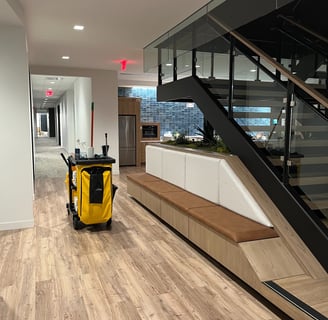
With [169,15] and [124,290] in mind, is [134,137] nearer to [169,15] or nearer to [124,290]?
[169,15]

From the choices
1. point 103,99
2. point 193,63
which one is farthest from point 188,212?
point 103,99

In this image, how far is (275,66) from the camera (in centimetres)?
314

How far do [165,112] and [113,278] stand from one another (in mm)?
9761

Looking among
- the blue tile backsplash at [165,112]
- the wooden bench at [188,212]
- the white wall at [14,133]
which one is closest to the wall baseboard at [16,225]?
the white wall at [14,133]

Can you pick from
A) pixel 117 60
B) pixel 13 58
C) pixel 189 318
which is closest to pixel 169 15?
pixel 13 58

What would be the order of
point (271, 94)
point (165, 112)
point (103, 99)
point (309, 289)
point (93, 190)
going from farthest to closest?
point (165, 112) < point (103, 99) < point (93, 190) < point (271, 94) < point (309, 289)

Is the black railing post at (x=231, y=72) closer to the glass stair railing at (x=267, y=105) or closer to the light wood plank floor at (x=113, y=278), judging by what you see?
the glass stair railing at (x=267, y=105)

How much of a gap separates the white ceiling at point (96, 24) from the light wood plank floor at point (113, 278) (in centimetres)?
267

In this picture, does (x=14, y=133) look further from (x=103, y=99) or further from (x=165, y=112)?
(x=165, y=112)

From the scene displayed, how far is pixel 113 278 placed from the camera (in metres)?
3.03

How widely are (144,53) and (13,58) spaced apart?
9.75 feet

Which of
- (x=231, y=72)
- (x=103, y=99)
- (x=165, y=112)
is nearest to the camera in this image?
(x=231, y=72)

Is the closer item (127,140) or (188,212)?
(188,212)

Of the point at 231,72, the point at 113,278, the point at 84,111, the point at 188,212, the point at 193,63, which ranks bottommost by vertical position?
the point at 113,278
